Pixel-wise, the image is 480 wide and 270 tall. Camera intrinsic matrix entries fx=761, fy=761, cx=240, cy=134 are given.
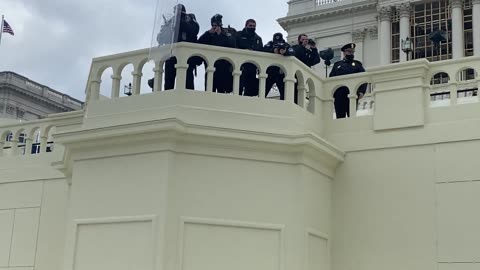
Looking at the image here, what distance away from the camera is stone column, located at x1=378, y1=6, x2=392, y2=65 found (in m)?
46.6

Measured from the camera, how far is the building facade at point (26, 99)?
5253 centimetres

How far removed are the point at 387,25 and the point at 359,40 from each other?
2234 millimetres

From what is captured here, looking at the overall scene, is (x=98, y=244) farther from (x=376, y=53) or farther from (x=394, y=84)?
(x=376, y=53)

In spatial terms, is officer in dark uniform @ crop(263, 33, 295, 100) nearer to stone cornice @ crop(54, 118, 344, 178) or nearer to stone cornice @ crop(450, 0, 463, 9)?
stone cornice @ crop(54, 118, 344, 178)

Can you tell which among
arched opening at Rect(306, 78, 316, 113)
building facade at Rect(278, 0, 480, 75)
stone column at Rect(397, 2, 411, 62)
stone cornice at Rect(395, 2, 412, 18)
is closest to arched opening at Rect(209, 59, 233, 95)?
arched opening at Rect(306, 78, 316, 113)

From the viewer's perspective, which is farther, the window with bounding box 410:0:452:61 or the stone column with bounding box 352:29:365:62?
the stone column with bounding box 352:29:365:62

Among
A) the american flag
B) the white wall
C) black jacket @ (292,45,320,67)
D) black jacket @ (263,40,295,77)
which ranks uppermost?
the american flag

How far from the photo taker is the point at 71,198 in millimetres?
10523

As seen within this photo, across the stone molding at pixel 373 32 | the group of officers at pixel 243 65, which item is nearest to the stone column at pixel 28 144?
the group of officers at pixel 243 65

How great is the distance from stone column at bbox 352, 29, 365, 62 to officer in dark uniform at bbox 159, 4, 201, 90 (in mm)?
37991

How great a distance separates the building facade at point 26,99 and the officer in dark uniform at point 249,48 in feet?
138

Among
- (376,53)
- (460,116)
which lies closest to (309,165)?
(460,116)

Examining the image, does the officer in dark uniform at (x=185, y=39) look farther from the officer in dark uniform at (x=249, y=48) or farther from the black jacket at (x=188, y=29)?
the officer in dark uniform at (x=249, y=48)

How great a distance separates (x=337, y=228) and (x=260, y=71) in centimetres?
250
